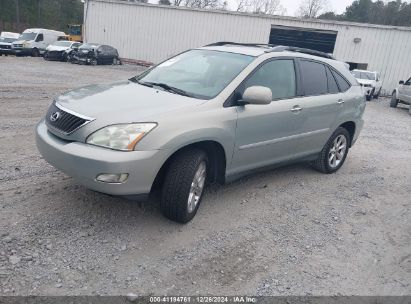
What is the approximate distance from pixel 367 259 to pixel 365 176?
2774 millimetres

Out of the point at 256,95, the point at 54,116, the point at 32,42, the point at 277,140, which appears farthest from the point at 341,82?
the point at 32,42

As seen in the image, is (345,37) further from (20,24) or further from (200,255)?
(20,24)

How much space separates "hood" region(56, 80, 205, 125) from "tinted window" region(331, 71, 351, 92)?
2.83 m

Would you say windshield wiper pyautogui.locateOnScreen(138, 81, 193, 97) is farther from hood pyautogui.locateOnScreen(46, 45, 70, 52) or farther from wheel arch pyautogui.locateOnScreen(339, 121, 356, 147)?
hood pyautogui.locateOnScreen(46, 45, 70, 52)

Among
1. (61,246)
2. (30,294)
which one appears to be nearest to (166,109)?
(61,246)

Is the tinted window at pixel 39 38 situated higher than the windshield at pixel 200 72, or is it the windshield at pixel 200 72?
the windshield at pixel 200 72

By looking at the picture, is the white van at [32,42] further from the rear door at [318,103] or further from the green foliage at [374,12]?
the green foliage at [374,12]

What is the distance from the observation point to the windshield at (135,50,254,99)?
406 centimetres

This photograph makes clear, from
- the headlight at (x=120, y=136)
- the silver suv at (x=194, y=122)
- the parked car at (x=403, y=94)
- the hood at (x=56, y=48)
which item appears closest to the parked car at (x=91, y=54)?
the hood at (x=56, y=48)

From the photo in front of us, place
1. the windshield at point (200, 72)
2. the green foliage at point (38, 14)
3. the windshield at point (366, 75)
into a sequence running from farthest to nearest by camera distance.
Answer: the green foliage at point (38, 14) → the windshield at point (366, 75) → the windshield at point (200, 72)

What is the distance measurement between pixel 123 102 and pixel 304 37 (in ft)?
84.0

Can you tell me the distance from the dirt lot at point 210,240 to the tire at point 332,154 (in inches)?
17.7

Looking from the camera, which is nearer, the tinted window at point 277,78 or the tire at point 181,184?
the tire at point 181,184

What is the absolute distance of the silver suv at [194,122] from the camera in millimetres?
3215
